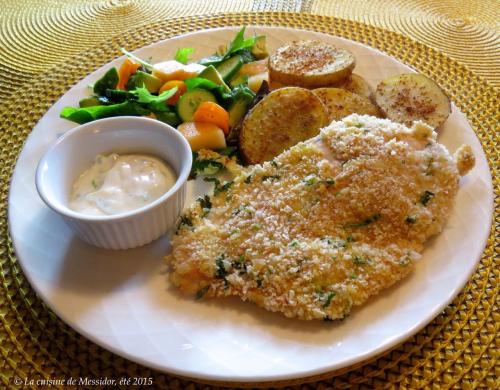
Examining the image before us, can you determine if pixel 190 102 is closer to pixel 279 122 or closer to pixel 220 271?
pixel 279 122

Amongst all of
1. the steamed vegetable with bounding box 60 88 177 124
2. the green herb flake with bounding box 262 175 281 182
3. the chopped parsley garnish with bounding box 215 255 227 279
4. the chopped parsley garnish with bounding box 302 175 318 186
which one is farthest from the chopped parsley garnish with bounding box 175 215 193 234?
the steamed vegetable with bounding box 60 88 177 124

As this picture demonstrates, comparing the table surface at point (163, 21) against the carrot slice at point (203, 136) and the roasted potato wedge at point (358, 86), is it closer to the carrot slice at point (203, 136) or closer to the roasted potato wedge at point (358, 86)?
the roasted potato wedge at point (358, 86)

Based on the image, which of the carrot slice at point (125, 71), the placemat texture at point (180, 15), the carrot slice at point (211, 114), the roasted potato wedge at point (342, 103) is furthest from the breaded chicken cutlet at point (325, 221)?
the placemat texture at point (180, 15)

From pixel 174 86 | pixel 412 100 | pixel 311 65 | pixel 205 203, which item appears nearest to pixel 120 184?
pixel 205 203

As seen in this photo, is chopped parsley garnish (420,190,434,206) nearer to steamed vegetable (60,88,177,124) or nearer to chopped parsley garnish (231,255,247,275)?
chopped parsley garnish (231,255,247,275)

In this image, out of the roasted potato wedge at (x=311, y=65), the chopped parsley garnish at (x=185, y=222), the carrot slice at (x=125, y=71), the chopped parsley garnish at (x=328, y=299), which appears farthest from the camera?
the carrot slice at (x=125, y=71)

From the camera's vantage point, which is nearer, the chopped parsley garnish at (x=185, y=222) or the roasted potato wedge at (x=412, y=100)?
the chopped parsley garnish at (x=185, y=222)

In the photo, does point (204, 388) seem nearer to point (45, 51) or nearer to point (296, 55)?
point (296, 55)
